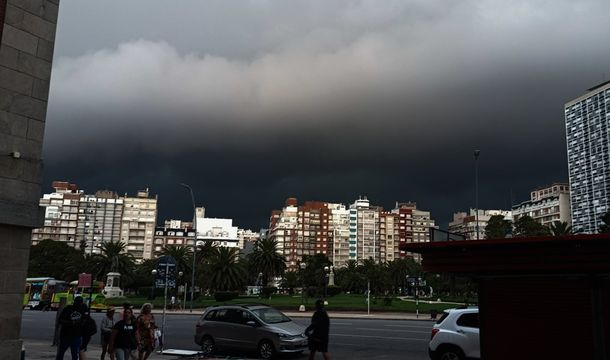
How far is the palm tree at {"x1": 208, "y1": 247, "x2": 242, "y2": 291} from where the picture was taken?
70062mm

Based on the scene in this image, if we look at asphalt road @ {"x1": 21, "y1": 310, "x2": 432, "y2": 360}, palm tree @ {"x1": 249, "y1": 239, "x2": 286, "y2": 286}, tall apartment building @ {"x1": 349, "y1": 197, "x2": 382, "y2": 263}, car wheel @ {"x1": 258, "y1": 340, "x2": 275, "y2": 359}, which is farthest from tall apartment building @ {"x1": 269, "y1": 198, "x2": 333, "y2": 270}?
car wheel @ {"x1": 258, "y1": 340, "x2": 275, "y2": 359}

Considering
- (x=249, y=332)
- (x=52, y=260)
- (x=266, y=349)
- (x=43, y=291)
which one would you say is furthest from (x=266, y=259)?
(x=266, y=349)

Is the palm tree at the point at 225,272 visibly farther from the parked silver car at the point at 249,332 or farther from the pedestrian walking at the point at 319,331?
the pedestrian walking at the point at 319,331

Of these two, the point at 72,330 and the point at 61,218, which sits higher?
the point at 61,218

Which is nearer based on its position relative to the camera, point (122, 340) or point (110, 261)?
point (122, 340)

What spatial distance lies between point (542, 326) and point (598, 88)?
171 m

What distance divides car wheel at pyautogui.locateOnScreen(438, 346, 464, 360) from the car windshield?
229 inches

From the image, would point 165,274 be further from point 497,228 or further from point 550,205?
point 550,205

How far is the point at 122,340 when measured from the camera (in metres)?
12.1

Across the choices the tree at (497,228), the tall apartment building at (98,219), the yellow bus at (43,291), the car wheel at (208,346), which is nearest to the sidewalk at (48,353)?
the car wheel at (208,346)

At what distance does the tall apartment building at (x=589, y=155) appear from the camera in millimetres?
152500

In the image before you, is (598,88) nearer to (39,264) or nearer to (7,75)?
(39,264)

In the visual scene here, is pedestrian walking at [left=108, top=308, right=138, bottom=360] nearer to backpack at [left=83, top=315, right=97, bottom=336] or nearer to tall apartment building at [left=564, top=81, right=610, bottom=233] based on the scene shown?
backpack at [left=83, top=315, right=97, bottom=336]

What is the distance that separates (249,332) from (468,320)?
6884 mm
